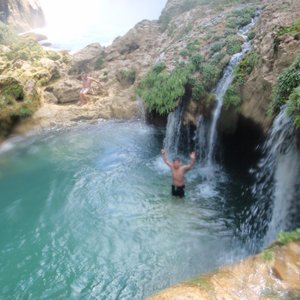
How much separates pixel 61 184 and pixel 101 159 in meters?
1.91

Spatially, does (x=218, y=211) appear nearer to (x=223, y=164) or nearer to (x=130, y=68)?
(x=223, y=164)

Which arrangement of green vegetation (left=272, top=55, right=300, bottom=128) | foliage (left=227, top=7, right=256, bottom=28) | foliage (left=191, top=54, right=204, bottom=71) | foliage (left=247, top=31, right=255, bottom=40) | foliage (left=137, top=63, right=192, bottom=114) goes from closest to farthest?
green vegetation (left=272, top=55, right=300, bottom=128) < foliage (left=137, top=63, right=192, bottom=114) < foliage (left=191, top=54, right=204, bottom=71) < foliage (left=247, top=31, right=255, bottom=40) < foliage (left=227, top=7, right=256, bottom=28)

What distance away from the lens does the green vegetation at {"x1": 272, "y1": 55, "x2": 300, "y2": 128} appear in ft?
20.1

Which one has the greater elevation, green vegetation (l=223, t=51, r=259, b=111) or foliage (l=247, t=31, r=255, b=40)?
foliage (l=247, t=31, r=255, b=40)

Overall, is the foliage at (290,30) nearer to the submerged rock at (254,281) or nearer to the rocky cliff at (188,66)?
the rocky cliff at (188,66)

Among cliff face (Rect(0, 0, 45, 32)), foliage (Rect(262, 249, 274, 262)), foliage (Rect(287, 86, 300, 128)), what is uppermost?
cliff face (Rect(0, 0, 45, 32))

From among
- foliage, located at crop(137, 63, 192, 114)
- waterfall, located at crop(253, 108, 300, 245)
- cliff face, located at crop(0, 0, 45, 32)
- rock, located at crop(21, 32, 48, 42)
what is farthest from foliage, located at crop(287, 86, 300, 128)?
cliff face, located at crop(0, 0, 45, 32)

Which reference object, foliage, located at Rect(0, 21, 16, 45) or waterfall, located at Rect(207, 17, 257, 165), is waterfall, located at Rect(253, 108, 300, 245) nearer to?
waterfall, located at Rect(207, 17, 257, 165)

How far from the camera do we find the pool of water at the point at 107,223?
6.49 metres

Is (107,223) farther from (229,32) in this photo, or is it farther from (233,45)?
(229,32)

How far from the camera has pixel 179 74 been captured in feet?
37.9

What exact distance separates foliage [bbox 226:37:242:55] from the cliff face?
29466mm

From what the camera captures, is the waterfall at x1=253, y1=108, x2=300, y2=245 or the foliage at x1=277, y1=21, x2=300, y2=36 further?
the foliage at x1=277, y1=21, x2=300, y2=36

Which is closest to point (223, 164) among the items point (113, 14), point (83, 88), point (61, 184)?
point (61, 184)
